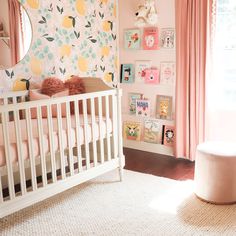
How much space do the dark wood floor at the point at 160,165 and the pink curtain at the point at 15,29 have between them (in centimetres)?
147

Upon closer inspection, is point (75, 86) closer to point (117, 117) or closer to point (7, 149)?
point (117, 117)

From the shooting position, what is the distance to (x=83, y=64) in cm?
352

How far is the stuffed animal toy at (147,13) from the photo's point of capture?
11.5ft

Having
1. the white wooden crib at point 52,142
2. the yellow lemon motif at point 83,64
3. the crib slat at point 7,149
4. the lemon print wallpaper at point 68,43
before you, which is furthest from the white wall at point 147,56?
the crib slat at point 7,149

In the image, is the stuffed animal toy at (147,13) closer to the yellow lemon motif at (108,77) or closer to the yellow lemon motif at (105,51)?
the yellow lemon motif at (105,51)

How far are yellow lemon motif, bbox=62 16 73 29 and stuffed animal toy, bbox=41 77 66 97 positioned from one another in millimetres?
595

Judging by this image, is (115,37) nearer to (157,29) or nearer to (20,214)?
(157,29)

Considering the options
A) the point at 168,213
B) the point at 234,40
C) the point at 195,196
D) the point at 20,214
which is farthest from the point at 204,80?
the point at 20,214

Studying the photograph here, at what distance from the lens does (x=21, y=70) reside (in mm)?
2945

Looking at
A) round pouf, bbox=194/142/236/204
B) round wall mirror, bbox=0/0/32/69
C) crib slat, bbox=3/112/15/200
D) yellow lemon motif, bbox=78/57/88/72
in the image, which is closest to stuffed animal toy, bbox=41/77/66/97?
round wall mirror, bbox=0/0/32/69

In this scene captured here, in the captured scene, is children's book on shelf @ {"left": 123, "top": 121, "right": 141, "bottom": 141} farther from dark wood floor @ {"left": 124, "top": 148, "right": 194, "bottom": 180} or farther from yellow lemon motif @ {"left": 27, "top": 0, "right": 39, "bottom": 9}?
yellow lemon motif @ {"left": 27, "top": 0, "right": 39, "bottom": 9}

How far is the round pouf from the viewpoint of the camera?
2.36 m

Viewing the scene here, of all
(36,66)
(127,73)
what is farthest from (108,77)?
(36,66)

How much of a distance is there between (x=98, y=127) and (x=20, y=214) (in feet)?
2.84
